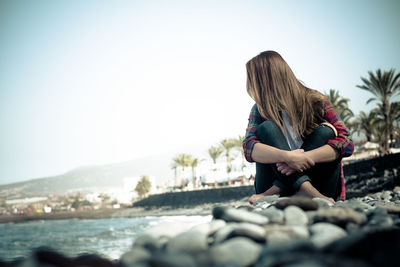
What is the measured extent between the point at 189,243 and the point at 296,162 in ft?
3.55

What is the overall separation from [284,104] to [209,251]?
144 cm

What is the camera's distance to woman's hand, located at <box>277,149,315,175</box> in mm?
1909

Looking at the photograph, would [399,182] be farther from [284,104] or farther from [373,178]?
[284,104]

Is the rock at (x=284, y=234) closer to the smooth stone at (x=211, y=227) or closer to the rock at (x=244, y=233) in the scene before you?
the rock at (x=244, y=233)

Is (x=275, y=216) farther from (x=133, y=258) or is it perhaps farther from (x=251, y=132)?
(x=251, y=132)

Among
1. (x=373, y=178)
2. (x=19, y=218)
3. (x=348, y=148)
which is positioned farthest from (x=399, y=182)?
(x=19, y=218)

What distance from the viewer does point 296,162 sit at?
192 cm

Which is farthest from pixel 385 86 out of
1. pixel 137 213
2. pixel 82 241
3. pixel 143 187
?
pixel 143 187

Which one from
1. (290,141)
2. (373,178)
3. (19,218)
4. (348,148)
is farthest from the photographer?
(19,218)

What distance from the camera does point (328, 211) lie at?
1.31 metres

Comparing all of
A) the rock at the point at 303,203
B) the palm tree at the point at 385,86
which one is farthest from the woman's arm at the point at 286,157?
the palm tree at the point at 385,86

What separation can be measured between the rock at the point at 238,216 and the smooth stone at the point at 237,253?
1.08 feet

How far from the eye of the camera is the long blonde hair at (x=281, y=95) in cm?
216

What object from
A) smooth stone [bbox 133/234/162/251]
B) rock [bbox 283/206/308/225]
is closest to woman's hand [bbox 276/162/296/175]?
rock [bbox 283/206/308/225]
